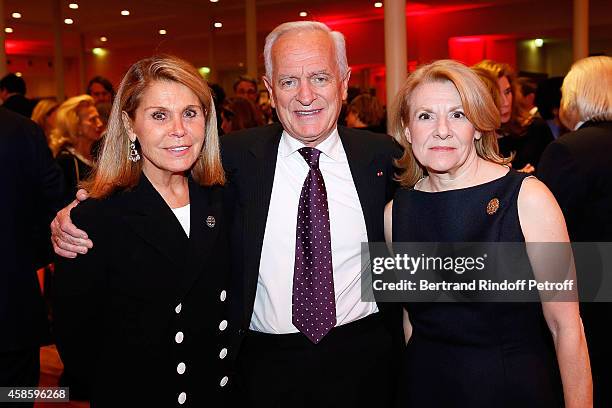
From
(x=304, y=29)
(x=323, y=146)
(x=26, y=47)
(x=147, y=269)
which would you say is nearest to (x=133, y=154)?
(x=147, y=269)

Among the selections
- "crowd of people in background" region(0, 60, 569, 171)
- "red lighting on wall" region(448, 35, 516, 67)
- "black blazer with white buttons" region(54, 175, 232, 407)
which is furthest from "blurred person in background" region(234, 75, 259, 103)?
"red lighting on wall" region(448, 35, 516, 67)

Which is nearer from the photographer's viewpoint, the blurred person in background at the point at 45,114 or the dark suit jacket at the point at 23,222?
the dark suit jacket at the point at 23,222

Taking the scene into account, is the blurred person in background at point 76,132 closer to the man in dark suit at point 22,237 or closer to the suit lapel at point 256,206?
the man in dark suit at point 22,237

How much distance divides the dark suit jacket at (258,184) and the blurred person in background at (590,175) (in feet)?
2.86

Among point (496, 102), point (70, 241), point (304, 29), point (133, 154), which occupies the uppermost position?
point (304, 29)

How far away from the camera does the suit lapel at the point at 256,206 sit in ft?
7.65

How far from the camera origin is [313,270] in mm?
2326

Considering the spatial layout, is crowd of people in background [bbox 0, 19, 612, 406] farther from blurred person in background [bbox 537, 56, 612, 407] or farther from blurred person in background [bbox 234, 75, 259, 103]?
blurred person in background [bbox 234, 75, 259, 103]

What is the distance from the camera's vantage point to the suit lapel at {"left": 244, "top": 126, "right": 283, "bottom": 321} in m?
2.33

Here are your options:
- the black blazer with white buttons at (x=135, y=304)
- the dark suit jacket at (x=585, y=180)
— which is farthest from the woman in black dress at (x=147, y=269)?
the dark suit jacket at (x=585, y=180)

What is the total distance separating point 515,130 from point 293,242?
2.40 metres

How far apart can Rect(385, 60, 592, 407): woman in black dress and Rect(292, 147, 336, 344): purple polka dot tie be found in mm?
317

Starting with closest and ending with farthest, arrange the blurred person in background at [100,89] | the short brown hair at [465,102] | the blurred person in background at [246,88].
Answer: the short brown hair at [465,102], the blurred person in background at [100,89], the blurred person in background at [246,88]

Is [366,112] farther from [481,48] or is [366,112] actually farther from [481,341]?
[481,48]
